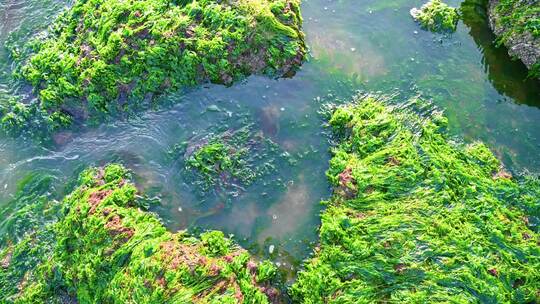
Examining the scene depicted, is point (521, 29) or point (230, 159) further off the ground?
point (521, 29)

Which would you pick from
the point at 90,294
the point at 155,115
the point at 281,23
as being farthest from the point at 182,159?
the point at 281,23

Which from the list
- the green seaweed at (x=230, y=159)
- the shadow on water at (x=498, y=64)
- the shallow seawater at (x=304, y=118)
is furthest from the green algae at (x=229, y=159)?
the shadow on water at (x=498, y=64)

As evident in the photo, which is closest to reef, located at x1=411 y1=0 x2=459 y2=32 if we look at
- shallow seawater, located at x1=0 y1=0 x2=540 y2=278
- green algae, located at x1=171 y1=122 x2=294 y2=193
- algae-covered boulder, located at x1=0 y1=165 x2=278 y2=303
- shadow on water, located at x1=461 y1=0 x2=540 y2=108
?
shallow seawater, located at x1=0 y1=0 x2=540 y2=278

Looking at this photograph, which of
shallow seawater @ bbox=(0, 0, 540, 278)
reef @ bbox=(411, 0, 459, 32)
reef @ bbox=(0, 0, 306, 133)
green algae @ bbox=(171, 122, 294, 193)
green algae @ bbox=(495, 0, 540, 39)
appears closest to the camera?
shallow seawater @ bbox=(0, 0, 540, 278)

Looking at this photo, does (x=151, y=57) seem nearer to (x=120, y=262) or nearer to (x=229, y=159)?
(x=229, y=159)

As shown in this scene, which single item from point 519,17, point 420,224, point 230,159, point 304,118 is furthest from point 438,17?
point 230,159

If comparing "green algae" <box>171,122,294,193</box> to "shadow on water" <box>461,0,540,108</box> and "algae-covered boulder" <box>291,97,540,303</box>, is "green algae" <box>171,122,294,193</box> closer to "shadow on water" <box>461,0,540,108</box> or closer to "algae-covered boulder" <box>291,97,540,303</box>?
"algae-covered boulder" <box>291,97,540,303</box>
